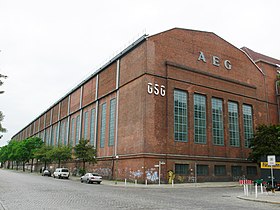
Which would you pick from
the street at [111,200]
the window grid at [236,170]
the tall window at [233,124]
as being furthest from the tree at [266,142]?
the street at [111,200]

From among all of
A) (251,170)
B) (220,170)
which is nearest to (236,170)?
(220,170)

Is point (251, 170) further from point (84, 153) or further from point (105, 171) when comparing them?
point (84, 153)

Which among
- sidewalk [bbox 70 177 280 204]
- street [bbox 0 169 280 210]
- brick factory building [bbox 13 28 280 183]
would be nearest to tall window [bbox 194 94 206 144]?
brick factory building [bbox 13 28 280 183]

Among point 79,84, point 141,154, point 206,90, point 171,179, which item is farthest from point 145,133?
point 79,84

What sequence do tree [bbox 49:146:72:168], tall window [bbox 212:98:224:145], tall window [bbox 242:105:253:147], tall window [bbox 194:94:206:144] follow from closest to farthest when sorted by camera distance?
tall window [bbox 194:94:206:144]
tall window [bbox 212:98:224:145]
tall window [bbox 242:105:253:147]
tree [bbox 49:146:72:168]

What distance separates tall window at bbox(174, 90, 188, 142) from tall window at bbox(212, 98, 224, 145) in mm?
5239

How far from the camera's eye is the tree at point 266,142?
121 ft

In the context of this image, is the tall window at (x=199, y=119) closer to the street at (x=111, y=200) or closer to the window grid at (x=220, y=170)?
the window grid at (x=220, y=170)

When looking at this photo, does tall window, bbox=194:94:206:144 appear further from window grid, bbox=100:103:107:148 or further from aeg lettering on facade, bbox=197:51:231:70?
window grid, bbox=100:103:107:148

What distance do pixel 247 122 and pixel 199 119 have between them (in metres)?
10.6

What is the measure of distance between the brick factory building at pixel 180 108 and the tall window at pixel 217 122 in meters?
0.14

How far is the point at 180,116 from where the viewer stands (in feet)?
128

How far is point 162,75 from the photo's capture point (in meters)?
38.9

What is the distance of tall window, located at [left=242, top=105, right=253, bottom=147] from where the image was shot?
46.1 m
